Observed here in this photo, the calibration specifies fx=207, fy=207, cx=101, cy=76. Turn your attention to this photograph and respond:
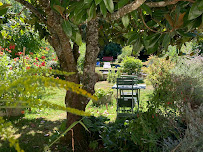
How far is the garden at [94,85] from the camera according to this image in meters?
0.72

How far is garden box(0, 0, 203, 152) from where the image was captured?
0.72 m

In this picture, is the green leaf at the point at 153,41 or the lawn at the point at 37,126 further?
the lawn at the point at 37,126

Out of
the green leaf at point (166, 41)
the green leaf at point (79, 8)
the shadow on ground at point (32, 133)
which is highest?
the green leaf at point (79, 8)

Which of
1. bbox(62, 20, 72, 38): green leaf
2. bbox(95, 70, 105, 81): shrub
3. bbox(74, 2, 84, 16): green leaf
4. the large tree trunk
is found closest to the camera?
bbox(74, 2, 84, 16): green leaf

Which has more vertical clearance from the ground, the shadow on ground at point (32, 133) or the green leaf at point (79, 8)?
the green leaf at point (79, 8)

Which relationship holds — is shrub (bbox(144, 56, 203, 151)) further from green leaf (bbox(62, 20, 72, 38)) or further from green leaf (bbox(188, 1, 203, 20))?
green leaf (bbox(62, 20, 72, 38))

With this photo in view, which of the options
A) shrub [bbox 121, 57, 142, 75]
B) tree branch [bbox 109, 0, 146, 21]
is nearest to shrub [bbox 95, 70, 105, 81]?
shrub [bbox 121, 57, 142, 75]

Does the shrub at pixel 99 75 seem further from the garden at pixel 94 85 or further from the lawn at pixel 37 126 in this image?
the lawn at pixel 37 126

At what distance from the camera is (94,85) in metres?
3.01

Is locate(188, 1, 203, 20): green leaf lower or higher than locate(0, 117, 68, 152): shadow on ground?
higher

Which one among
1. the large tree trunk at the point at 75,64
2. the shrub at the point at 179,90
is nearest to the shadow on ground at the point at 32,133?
the large tree trunk at the point at 75,64

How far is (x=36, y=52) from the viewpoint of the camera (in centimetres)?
927

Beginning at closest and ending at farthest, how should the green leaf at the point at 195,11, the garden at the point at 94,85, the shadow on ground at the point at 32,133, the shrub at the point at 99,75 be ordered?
the garden at the point at 94,85
the green leaf at the point at 195,11
the shadow on ground at the point at 32,133
the shrub at the point at 99,75

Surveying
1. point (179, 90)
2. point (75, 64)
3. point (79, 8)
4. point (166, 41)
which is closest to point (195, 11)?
point (166, 41)
